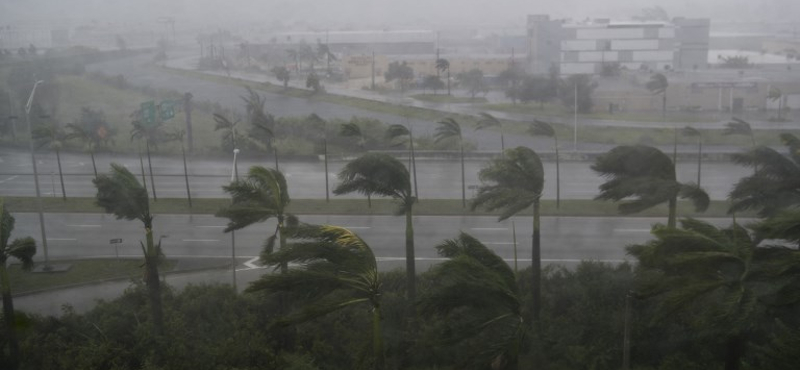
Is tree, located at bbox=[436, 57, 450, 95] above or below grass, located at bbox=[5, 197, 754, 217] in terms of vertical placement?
above

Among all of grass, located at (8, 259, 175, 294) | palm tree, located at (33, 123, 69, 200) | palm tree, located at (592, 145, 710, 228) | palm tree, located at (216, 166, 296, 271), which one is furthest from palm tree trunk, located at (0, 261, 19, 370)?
palm tree, located at (33, 123, 69, 200)

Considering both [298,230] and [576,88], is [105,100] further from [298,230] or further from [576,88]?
[298,230]

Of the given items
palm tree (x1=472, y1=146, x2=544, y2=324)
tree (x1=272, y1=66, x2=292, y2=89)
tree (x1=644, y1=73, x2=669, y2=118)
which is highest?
tree (x1=272, y1=66, x2=292, y2=89)

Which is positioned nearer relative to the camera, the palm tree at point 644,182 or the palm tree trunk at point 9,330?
the palm tree trunk at point 9,330

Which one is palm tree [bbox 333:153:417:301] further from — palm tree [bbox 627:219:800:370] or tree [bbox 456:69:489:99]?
tree [bbox 456:69:489:99]

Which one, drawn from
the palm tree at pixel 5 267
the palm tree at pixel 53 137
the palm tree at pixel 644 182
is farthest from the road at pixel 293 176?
the palm tree at pixel 5 267

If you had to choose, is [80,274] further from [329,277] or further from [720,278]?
[720,278]

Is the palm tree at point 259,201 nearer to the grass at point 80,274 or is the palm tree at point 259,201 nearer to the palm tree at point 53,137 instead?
the grass at point 80,274
